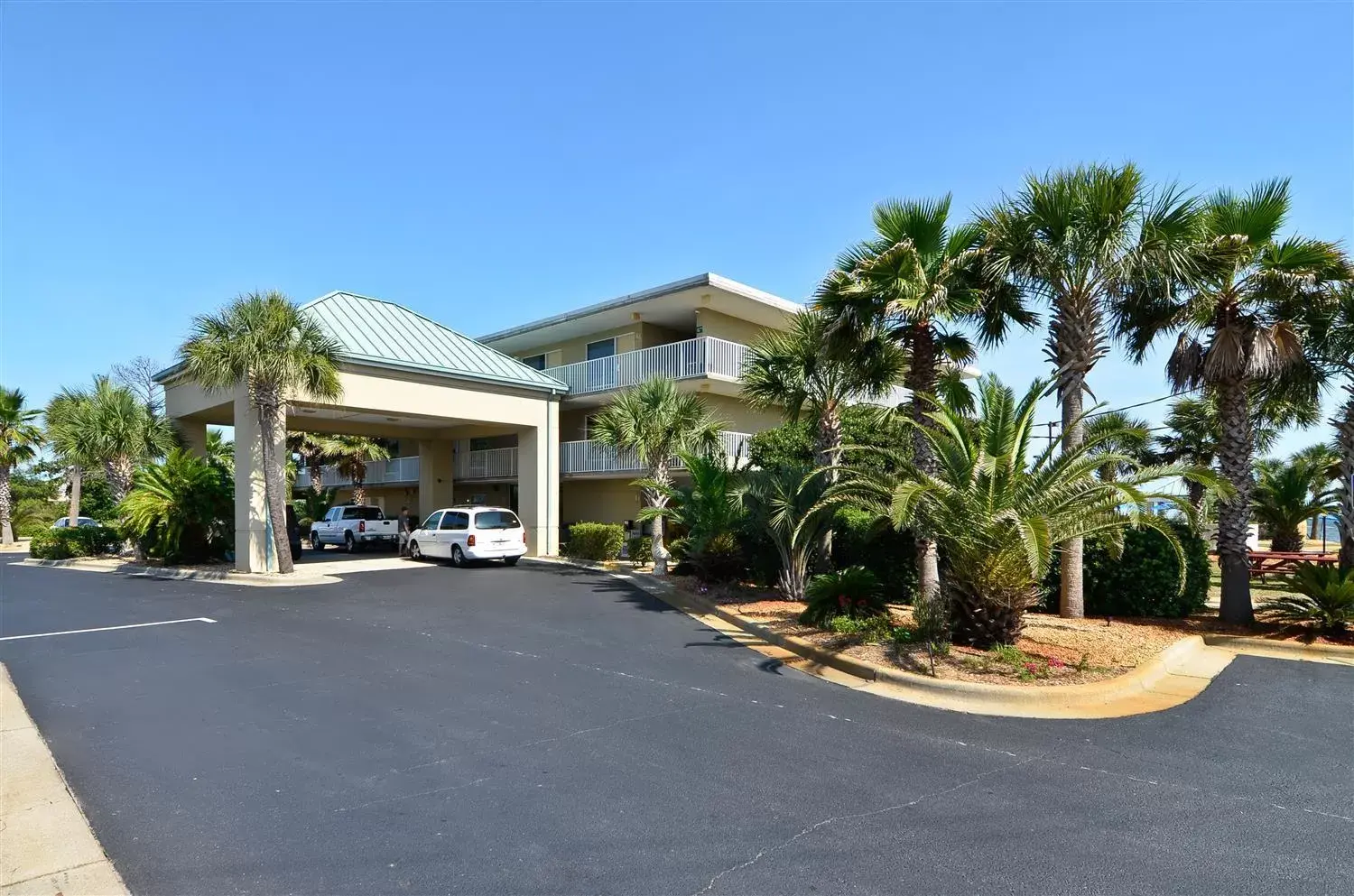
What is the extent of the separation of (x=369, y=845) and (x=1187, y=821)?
4.98 metres

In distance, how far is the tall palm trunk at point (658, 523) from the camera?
1814cm

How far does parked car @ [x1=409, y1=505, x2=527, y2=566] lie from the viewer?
2067 centimetres

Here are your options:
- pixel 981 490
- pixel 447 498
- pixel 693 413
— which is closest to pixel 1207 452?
pixel 693 413

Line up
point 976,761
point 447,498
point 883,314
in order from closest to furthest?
point 976,761
point 883,314
point 447,498

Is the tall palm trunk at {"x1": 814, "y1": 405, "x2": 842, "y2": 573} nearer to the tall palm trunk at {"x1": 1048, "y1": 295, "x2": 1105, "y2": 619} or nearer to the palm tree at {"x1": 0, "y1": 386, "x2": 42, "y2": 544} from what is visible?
the tall palm trunk at {"x1": 1048, "y1": 295, "x2": 1105, "y2": 619}

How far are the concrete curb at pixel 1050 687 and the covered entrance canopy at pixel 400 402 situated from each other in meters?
14.2

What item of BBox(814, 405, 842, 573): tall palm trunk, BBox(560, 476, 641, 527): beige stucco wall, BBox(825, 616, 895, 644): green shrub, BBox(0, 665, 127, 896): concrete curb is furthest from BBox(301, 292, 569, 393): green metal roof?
BBox(0, 665, 127, 896): concrete curb

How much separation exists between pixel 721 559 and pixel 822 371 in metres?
4.31

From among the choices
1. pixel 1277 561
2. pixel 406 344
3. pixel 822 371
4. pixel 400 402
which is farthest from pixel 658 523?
pixel 1277 561

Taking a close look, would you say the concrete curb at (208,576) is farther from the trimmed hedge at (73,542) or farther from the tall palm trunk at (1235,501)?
the tall palm trunk at (1235,501)

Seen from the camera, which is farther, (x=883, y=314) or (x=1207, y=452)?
(x=1207, y=452)

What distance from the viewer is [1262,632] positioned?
10484 mm

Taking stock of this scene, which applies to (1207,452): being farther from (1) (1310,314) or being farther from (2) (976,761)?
(2) (976,761)

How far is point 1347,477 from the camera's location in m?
11.0
